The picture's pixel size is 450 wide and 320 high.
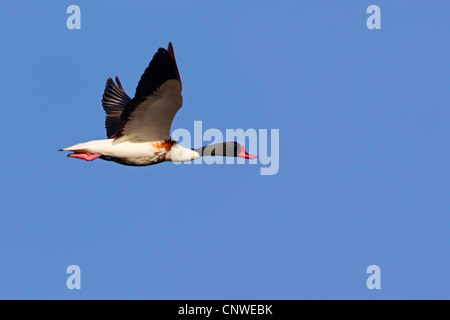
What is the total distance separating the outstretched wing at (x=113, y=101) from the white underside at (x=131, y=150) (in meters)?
1.68

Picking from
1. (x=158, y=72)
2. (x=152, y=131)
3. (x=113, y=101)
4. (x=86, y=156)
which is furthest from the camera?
(x=113, y=101)

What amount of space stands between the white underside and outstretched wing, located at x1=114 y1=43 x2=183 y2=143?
0.10 metres

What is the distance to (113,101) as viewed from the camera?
539 inches

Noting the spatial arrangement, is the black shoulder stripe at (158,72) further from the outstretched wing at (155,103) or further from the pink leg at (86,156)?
the pink leg at (86,156)

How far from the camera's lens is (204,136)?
12.6 metres

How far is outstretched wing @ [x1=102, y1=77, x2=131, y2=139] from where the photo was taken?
43.8 feet

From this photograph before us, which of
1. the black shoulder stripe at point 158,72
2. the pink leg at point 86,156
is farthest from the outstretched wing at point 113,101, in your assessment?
the black shoulder stripe at point 158,72

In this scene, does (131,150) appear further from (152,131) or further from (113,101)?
(113,101)

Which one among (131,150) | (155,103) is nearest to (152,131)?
(131,150)

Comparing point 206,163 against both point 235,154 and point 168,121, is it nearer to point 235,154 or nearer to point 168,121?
point 235,154

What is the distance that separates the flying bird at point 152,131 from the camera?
1038 cm

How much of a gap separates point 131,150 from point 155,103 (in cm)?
111

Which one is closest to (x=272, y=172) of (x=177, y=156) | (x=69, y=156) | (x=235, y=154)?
(x=235, y=154)

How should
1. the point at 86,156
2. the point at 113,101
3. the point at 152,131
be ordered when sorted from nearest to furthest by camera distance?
the point at 86,156 < the point at 152,131 < the point at 113,101
